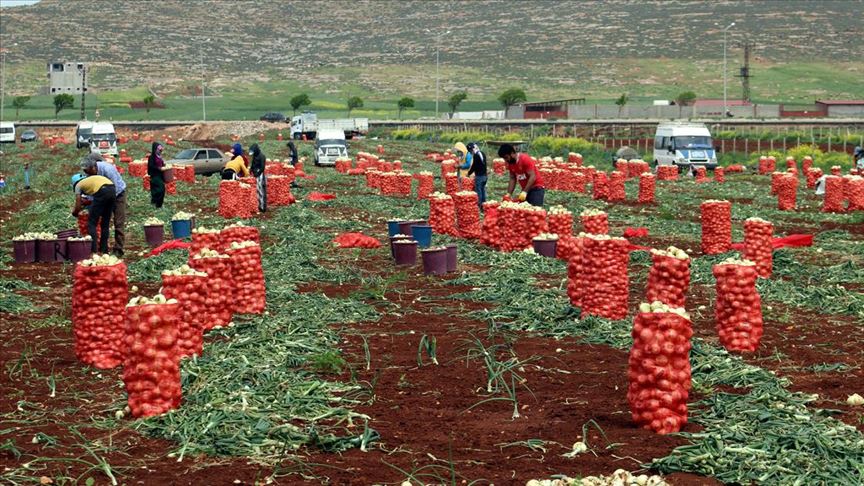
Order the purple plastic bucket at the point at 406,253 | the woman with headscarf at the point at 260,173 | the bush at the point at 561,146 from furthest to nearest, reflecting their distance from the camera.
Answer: the bush at the point at 561,146 → the woman with headscarf at the point at 260,173 → the purple plastic bucket at the point at 406,253

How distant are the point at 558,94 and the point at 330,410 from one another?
152740 millimetres

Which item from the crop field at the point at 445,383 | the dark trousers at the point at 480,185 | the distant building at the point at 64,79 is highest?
the distant building at the point at 64,79

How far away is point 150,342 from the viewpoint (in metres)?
10.2

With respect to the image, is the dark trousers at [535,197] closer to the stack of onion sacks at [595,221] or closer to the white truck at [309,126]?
the stack of onion sacks at [595,221]

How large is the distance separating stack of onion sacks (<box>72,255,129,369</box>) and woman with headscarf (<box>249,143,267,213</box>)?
1593 centimetres

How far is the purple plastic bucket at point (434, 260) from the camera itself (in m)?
18.8

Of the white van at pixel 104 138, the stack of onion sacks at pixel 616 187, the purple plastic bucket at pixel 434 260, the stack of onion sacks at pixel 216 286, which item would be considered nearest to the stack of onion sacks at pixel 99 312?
the stack of onion sacks at pixel 216 286

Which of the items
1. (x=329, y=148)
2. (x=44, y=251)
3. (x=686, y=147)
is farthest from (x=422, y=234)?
(x=329, y=148)

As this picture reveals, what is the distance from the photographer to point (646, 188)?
36.3 m

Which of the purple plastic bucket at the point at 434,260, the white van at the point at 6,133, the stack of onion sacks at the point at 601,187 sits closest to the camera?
the purple plastic bucket at the point at 434,260

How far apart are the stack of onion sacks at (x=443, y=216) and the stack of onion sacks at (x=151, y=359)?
14.1 metres

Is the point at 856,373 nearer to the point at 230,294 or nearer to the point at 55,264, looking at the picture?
the point at 230,294

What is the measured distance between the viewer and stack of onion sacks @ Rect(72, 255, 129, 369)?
41.2 ft

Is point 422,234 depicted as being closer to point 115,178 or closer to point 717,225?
point 115,178
